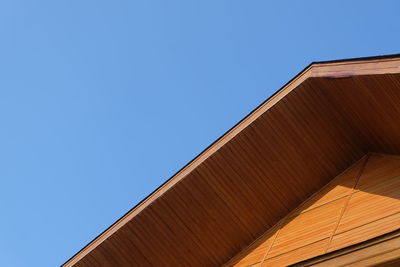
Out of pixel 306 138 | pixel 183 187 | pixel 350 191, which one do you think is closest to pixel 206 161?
pixel 183 187

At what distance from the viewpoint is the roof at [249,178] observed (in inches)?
379

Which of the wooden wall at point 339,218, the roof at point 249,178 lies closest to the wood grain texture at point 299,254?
the wooden wall at point 339,218

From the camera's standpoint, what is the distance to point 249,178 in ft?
32.5

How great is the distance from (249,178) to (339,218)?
181 centimetres

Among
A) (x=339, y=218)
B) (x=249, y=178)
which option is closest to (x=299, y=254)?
(x=339, y=218)

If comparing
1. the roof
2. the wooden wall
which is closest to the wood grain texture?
the wooden wall

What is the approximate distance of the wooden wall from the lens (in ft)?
26.2

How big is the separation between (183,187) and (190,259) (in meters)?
1.29

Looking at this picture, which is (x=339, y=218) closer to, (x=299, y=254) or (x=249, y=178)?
(x=299, y=254)

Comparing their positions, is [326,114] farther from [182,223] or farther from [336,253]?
[336,253]

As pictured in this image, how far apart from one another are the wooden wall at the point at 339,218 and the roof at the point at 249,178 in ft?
0.83

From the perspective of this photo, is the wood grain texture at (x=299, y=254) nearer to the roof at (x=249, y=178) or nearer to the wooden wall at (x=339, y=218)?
the wooden wall at (x=339, y=218)

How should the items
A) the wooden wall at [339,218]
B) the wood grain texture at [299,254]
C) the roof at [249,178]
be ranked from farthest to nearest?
the roof at [249,178] < the wood grain texture at [299,254] < the wooden wall at [339,218]

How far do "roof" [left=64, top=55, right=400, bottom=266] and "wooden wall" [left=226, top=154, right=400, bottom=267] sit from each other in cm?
25
